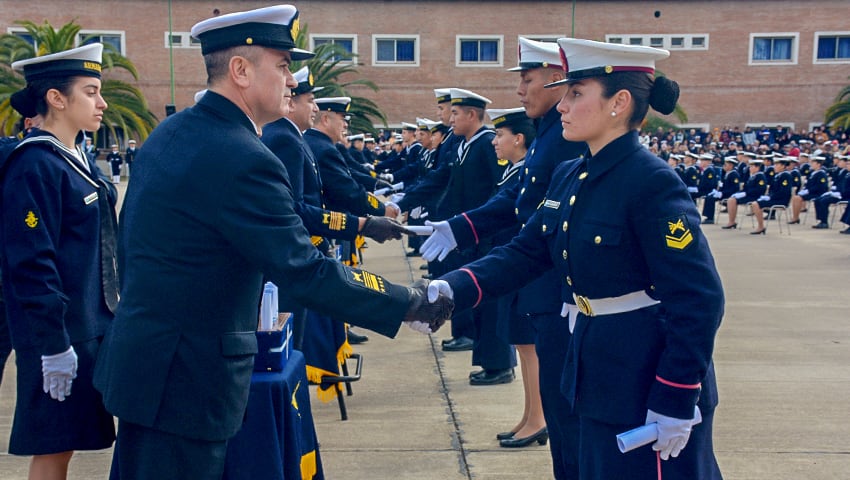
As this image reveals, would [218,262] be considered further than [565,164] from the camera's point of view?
No

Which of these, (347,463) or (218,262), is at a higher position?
(218,262)

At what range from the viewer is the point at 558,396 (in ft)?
12.0

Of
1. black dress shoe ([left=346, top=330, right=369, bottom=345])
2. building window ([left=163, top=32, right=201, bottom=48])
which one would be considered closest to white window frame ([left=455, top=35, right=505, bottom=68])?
building window ([left=163, top=32, right=201, bottom=48])

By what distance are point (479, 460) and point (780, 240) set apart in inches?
546

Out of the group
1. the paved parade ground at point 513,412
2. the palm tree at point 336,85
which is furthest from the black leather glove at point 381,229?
the palm tree at point 336,85

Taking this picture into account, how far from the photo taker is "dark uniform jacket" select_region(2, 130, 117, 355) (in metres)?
3.33

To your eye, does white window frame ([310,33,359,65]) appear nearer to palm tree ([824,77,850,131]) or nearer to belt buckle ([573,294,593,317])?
palm tree ([824,77,850,131])

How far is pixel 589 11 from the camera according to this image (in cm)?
4353

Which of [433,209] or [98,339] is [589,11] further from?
[98,339]

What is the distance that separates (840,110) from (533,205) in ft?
140

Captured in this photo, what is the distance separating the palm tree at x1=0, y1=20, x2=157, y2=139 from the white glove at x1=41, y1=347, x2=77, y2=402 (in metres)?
30.0

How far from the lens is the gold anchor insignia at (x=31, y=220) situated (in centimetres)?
335

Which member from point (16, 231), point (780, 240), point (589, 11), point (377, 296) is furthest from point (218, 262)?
point (589, 11)

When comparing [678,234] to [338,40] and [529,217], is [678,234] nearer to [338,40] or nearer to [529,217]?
[529,217]
